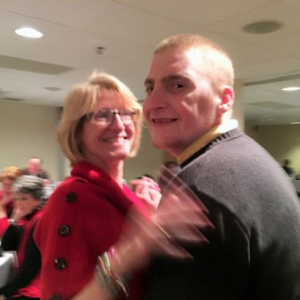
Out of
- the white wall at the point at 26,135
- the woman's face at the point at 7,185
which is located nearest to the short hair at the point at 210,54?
the woman's face at the point at 7,185

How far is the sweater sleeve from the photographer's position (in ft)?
6.32

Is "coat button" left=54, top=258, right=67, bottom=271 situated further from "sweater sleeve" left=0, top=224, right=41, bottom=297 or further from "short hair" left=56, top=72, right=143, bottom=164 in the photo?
"sweater sleeve" left=0, top=224, right=41, bottom=297

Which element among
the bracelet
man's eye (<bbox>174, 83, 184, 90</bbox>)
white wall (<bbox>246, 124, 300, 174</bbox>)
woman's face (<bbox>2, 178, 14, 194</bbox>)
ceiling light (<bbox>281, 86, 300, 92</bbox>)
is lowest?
woman's face (<bbox>2, 178, 14, 194</bbox>)

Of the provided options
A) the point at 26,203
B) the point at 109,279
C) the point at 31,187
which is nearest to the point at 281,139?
the point at 31,187

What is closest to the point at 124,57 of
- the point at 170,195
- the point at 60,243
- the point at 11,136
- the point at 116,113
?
the point at 116,113

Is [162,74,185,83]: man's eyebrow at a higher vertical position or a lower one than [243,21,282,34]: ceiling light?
lower

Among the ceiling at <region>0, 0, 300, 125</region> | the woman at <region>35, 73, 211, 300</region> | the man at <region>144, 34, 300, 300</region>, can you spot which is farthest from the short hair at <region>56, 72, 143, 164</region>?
the ceiling at <region>0, 0, 300, 125</region>

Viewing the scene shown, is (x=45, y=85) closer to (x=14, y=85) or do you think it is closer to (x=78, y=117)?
(x=14, y=85)

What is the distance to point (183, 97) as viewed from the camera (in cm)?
90

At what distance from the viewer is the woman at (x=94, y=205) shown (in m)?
0.87

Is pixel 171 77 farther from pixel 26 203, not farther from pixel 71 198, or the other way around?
pixel 26 203

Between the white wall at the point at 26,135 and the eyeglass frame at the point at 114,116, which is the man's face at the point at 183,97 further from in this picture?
the white wall at the point at 26,135

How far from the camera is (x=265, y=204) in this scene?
0.74 metres

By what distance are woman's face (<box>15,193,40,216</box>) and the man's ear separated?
1.88 metres
